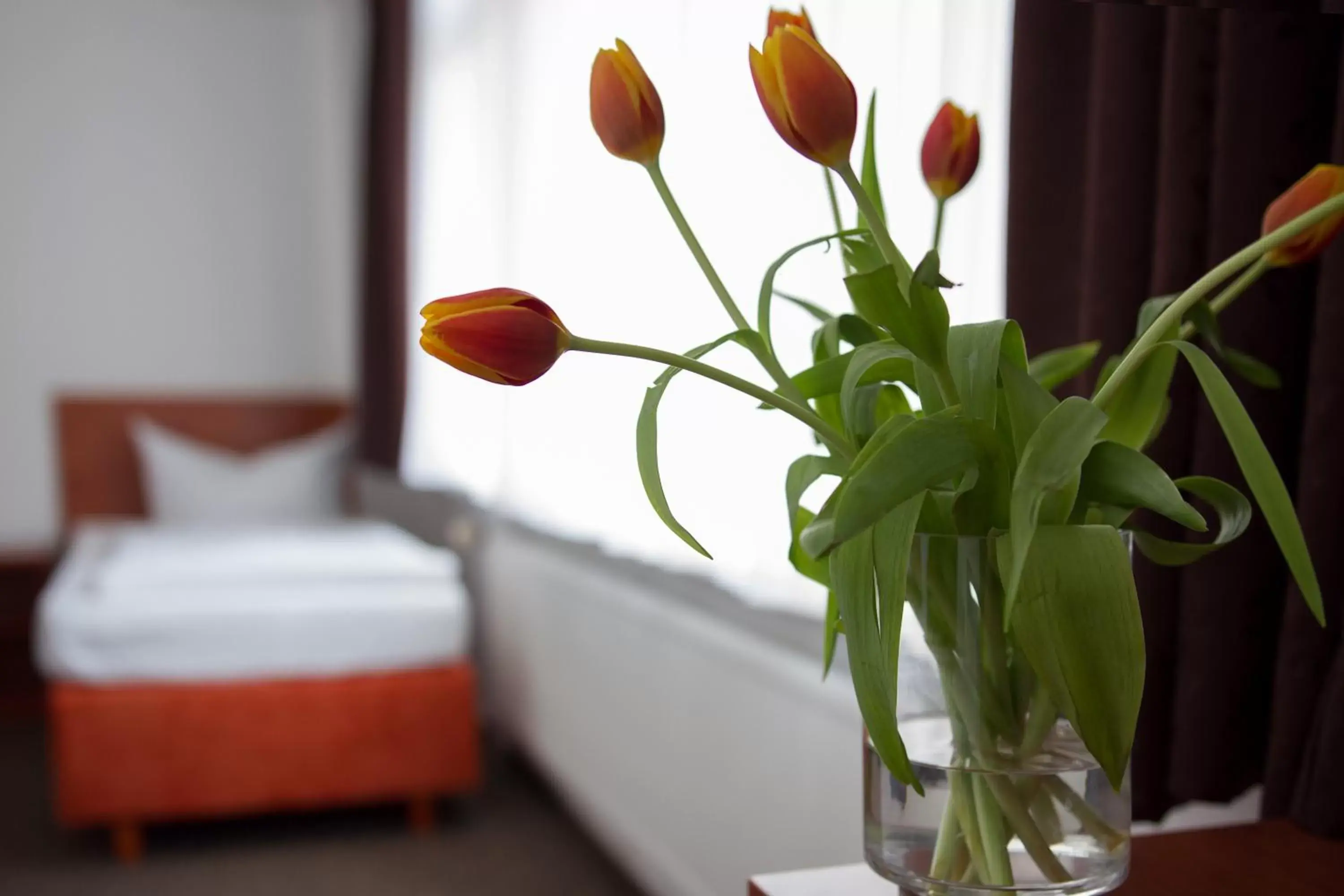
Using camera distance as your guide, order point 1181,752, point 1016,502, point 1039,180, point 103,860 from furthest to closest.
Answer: point 103,860 → point 1039,180 → point 1181,752 → point 1016,502

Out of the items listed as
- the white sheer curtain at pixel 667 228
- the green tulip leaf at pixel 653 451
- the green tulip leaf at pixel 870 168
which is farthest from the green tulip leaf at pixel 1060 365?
the white sheer curtain at pixel 667 228

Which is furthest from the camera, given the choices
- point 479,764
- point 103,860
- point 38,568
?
point 38,568

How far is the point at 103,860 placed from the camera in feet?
9.34

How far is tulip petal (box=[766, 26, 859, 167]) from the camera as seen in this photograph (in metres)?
0.61

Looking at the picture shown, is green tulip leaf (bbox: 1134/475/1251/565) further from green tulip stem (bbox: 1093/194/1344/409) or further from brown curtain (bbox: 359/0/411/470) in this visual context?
brown curtain (bbox: 359/0/411/470)

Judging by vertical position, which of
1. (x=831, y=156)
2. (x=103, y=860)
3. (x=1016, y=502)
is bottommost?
(x=103, y=860)

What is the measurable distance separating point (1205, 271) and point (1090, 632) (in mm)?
608

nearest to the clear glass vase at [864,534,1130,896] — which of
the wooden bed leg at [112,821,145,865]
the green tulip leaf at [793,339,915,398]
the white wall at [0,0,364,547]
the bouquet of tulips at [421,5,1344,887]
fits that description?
the bouquet of tulips at [421,5,1344,887]

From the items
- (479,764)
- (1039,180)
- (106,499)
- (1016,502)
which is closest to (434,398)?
(479,764)

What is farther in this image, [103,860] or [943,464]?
[103,860]

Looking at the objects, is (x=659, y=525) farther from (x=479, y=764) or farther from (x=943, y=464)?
(x=943, y=464)

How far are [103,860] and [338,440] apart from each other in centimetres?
192

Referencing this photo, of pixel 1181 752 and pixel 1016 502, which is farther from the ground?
pixel 1016 502

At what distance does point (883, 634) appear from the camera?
64 centimetres
